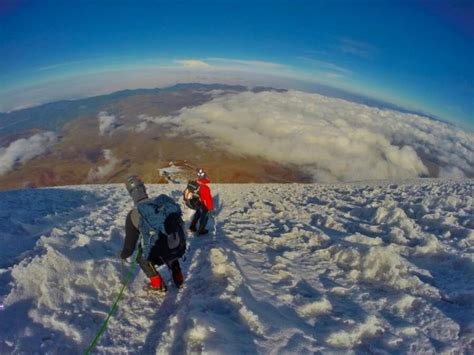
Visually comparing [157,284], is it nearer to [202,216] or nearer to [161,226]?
[161,226]

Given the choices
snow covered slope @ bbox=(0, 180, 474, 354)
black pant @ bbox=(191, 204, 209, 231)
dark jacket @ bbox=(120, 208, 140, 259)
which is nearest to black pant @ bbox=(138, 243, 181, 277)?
dark jacket @ bbox=(120, 208, 140, 259)

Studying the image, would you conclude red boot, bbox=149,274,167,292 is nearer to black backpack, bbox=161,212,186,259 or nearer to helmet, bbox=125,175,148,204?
black backpack, bbox=161,212,186,259

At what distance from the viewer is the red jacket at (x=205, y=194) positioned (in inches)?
431

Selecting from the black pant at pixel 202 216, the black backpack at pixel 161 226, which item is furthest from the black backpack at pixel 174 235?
the black pant at pixel 202 216

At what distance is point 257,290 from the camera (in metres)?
6.57

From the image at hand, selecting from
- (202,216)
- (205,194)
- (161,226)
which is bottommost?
(202,216)

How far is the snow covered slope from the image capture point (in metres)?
4.64

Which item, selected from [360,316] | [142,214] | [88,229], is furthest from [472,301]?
[88,229]

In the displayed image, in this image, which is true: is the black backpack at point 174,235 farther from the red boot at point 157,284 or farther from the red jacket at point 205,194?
the red jacket at point 205,194

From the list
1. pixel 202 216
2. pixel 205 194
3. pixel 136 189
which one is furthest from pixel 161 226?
pixel 205 194

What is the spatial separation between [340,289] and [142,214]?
422 cm

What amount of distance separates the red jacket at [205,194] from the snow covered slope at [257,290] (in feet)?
3.55

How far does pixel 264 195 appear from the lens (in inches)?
746

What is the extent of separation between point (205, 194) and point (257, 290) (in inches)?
200
